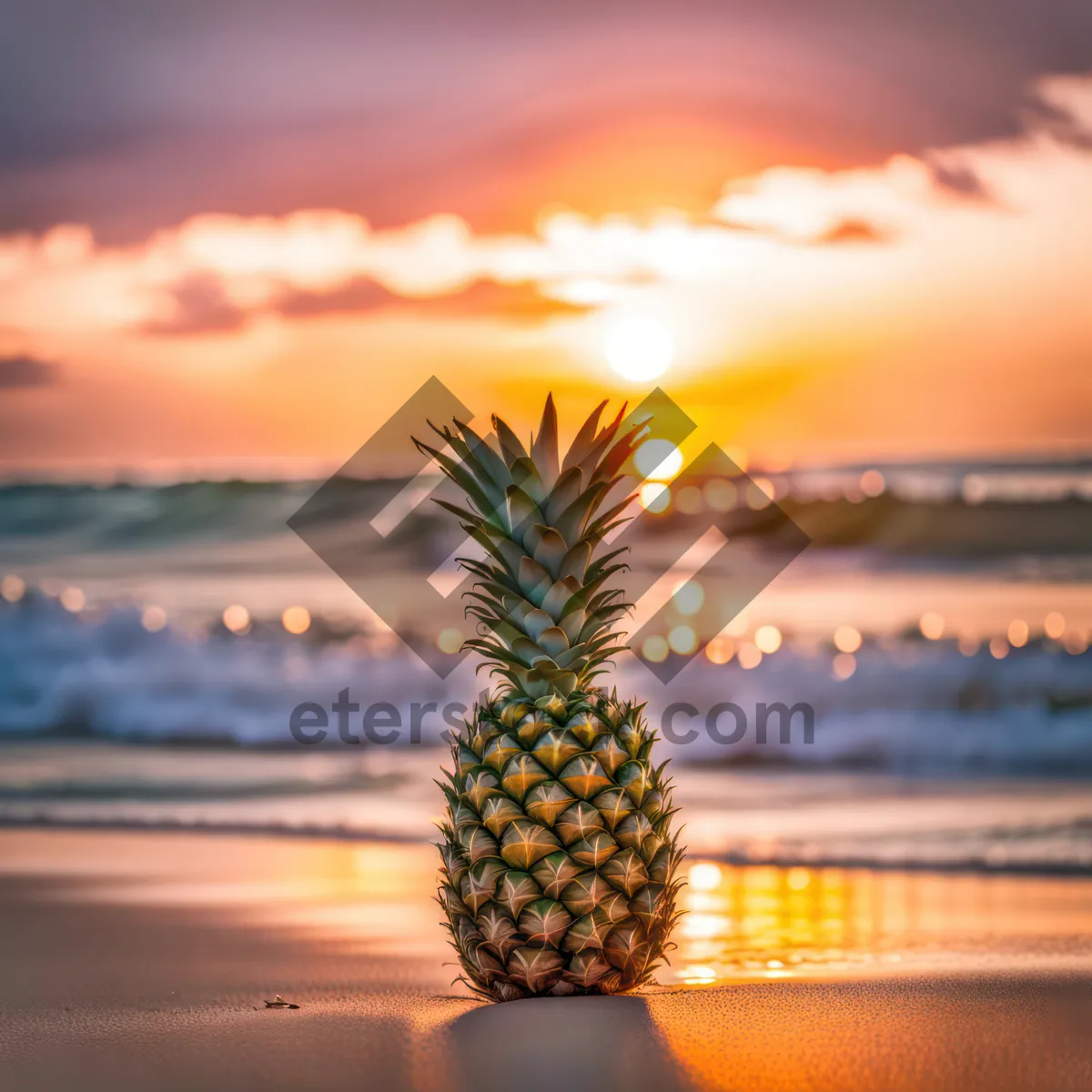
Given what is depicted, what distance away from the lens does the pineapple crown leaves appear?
4641mm

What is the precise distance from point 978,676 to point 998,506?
1110 cm

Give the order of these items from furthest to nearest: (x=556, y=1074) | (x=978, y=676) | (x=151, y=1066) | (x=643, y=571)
→ (x=643, y=571)
(x=978, y=676)
(x=151, y=1066)
(x=556, y=1074)

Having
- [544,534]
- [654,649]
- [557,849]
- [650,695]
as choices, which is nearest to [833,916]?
[557,849]

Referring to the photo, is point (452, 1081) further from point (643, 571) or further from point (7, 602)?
point (643, 571)

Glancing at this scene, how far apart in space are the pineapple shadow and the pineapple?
0.13 m

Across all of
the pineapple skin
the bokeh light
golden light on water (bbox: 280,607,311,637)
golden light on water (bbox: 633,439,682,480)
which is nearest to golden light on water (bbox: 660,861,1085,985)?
the pineapple skin

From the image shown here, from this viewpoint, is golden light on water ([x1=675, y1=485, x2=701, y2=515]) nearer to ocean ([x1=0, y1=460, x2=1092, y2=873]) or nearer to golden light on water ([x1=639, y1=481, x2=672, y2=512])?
golden light on water ([x1=639, y1=481, x2=672, y2=512])

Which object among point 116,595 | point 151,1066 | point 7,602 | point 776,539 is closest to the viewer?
point 151,1066

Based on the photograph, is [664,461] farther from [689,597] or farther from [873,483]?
[689,597]

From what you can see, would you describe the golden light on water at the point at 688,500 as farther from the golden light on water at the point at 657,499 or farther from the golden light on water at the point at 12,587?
the golden light on water at the point at 12,587

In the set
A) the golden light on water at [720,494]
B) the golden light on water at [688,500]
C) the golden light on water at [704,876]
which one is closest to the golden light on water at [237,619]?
the golden light on water at [688,500]

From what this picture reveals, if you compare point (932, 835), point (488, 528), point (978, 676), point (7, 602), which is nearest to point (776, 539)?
point (978, 676)

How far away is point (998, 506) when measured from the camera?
25.1m

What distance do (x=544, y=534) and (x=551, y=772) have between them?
755mm
